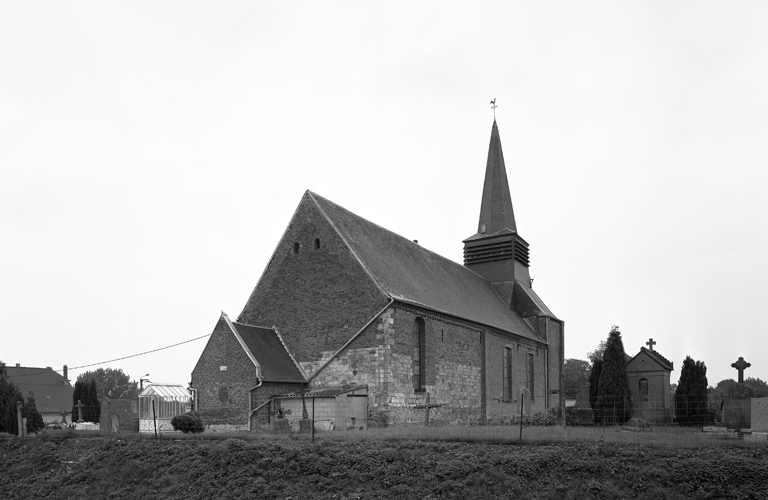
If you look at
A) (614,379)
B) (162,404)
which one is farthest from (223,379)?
(614,379)

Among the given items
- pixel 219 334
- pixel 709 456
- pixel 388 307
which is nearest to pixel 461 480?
pixel 709 456

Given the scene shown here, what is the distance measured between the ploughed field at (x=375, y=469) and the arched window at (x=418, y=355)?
8.25 metres

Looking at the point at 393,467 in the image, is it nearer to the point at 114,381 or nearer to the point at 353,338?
the point at 353,338

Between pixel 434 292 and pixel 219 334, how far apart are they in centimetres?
1002

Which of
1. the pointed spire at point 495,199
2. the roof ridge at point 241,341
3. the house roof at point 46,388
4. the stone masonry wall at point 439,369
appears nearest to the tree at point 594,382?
the pointed spire at point 495,199

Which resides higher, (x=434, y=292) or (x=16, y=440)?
(x=434, y=292)

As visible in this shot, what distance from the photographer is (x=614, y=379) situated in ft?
124

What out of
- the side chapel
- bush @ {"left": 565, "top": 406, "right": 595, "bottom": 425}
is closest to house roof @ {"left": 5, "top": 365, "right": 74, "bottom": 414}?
the side chapel

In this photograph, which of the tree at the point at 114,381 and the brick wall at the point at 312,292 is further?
the tree at the point at 114,381

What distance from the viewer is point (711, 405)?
99.1 feet

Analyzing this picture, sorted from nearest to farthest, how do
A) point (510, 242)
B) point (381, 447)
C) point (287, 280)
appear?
point (381, 447)
point (287, 280)
point (510, 242)

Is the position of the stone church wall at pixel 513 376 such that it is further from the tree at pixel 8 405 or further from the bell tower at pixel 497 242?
the tree at pixel 8 405

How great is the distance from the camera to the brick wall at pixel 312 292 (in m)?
26.5

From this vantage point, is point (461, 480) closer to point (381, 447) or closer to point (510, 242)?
point (381, 447)
